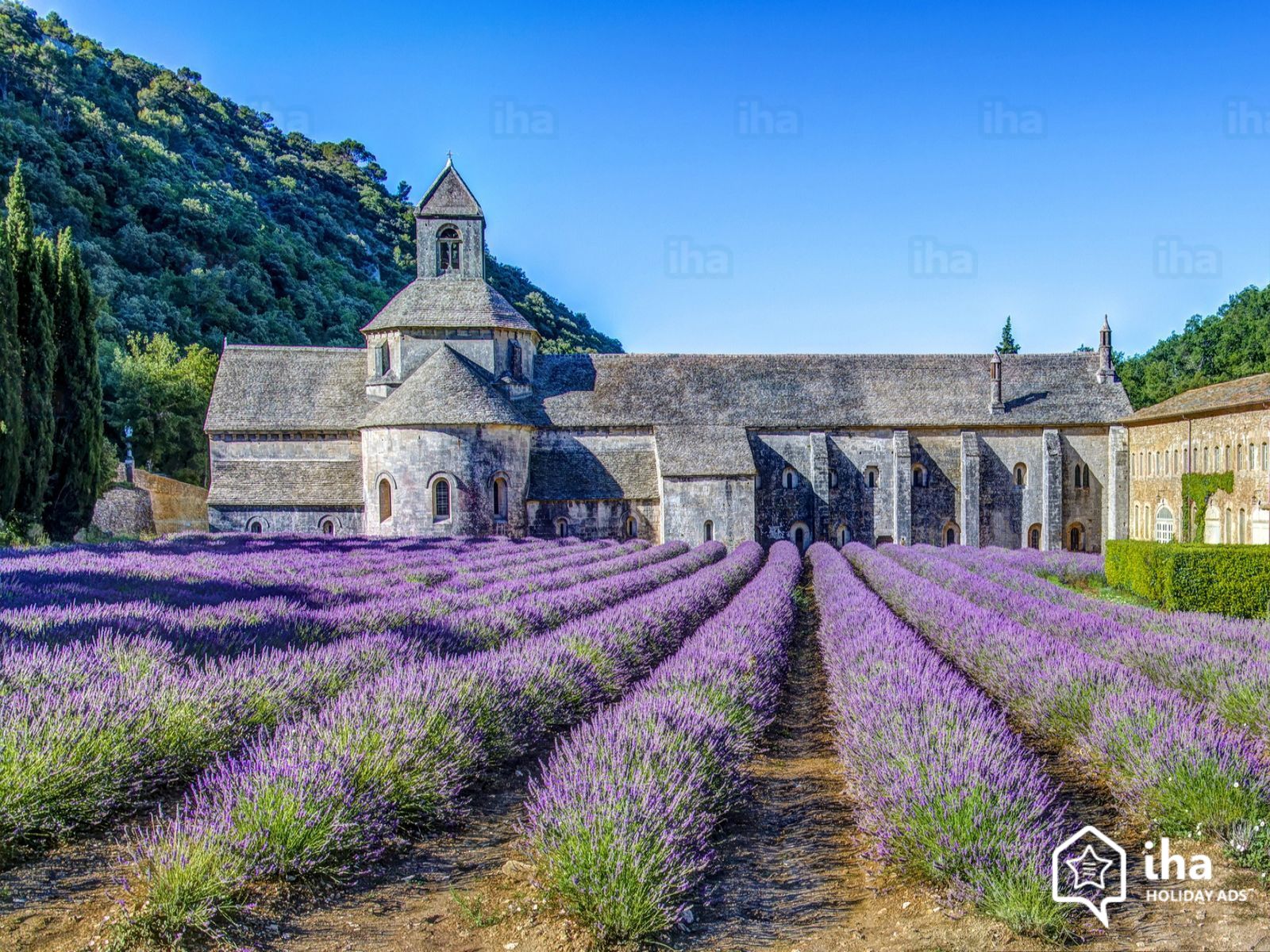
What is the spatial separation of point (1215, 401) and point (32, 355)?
36152mm

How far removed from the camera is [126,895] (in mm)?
3955

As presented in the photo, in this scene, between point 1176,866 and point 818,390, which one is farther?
point 818,390

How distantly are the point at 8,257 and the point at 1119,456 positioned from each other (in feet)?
123

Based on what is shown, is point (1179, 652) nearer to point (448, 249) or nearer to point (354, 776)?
point (354, 776)

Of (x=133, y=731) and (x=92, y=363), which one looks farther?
(x=92, y=363)

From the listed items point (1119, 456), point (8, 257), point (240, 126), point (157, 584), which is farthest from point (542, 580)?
point (240, 126)

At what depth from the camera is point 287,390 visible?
3544 cm

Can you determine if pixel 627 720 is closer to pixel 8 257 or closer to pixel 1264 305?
pixel 8 257

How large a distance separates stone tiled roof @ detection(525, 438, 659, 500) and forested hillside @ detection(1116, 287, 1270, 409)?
37.9 metres

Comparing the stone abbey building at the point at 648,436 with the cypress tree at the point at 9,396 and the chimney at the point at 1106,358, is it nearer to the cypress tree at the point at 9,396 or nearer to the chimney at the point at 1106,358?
the chimney at the point at 1106,358

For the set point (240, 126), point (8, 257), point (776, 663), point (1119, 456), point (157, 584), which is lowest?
point (776, 663)

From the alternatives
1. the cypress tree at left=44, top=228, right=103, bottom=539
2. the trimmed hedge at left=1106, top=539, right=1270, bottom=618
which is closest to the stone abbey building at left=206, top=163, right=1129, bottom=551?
the cypress tree at left=44, top=228, right=103, bottom=539

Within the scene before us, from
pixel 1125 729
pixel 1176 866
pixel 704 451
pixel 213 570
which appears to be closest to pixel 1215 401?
pixel 704 451

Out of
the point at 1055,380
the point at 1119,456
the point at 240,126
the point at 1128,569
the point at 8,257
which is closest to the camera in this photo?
the point at 1128,569
